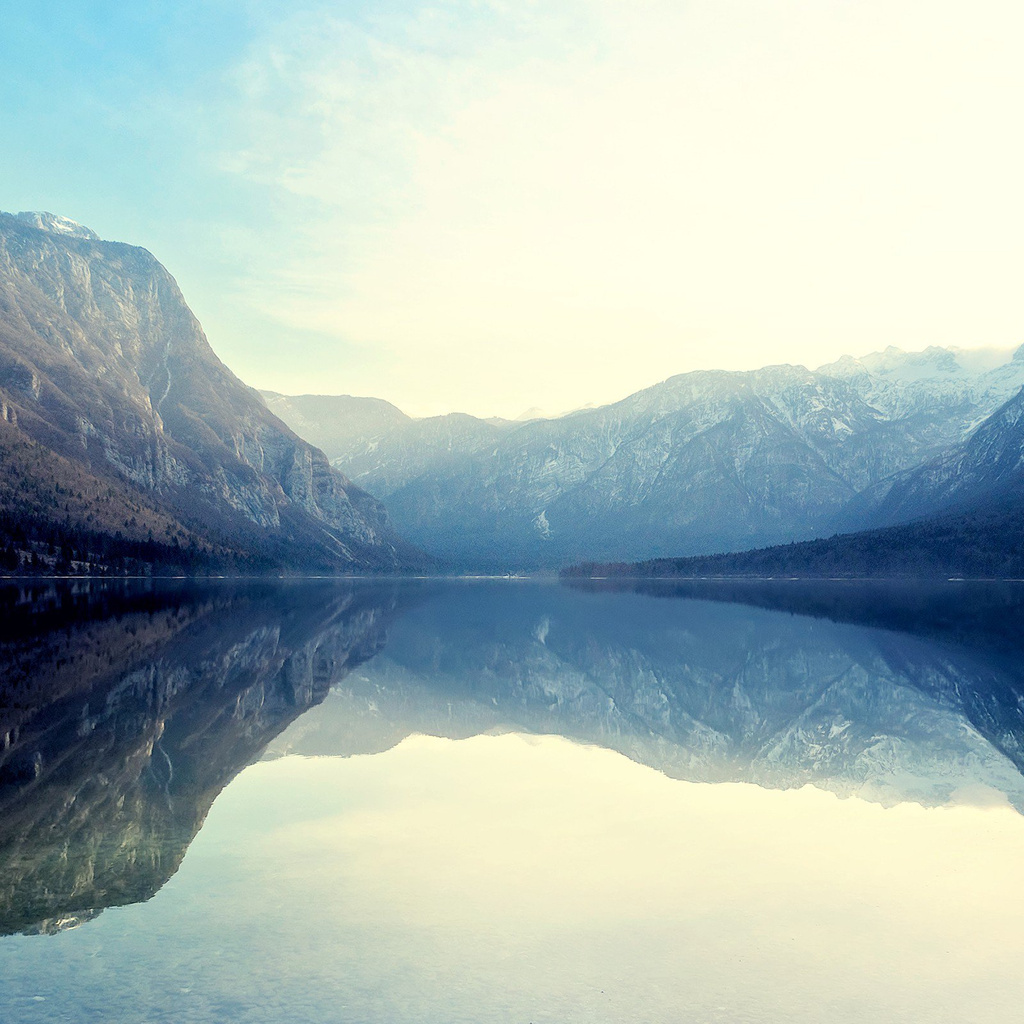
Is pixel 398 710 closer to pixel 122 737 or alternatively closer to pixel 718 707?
pixel 122 737

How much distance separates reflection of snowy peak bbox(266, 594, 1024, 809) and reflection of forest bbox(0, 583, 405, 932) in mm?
3073

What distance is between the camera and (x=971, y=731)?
112ft

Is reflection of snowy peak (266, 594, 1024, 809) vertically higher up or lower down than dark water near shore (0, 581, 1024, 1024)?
lower down

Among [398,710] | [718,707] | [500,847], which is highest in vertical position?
[500,847]

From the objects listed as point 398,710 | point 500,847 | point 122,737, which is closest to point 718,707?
point 398,710

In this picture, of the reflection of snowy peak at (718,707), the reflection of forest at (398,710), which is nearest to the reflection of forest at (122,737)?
the reflection of forest at (398,710)

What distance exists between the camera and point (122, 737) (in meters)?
28.4

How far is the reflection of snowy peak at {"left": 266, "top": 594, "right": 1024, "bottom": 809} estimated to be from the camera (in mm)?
29000

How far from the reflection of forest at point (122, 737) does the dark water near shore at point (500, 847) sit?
128 millimetres

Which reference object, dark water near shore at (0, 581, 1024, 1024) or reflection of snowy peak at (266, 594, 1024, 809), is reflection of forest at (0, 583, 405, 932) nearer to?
dark water near shore at (0, 581, 1024, 1024)

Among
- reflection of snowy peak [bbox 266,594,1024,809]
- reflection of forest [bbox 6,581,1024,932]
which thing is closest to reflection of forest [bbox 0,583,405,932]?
reflection of forest [bbox 6,581,1024,932]

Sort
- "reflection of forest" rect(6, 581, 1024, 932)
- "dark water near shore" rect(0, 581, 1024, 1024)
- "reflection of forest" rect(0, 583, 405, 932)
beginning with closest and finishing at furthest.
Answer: "dark water near shore" rect(0, 581, 1024, 1024), "reflection of forest" rect(0, 583, 405, 932), "reflection of forest" rect(6, 581, 1024, 932)

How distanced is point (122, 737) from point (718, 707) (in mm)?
25294

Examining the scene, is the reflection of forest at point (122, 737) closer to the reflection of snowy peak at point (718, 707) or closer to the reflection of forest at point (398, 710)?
the reflection of forest at point (398, 710)
